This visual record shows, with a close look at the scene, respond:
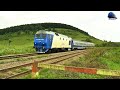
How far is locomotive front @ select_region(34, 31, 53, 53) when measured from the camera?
33719 mm

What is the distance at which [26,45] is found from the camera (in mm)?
45844

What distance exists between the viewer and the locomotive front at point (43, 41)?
33719 millimetres

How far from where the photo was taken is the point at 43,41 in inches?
1332

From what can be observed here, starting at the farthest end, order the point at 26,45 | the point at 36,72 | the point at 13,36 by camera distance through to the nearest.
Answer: the point at 26,45 < the point at 13,36 < the point at 36,72
